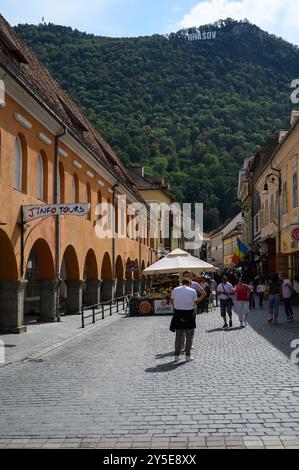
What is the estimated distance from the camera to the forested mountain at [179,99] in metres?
88.4

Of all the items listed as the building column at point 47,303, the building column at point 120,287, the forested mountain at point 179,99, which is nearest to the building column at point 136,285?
the building column at point 120,287

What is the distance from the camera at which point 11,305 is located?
55.2 feet

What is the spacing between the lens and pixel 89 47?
107 meters

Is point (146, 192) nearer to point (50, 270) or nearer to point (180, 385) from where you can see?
point (50, 270)

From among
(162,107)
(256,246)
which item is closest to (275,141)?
(256,246)

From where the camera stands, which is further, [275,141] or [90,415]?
[275,141]

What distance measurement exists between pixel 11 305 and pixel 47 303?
159 inches

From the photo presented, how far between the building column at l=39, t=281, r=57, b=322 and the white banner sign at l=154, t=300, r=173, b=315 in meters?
6.67

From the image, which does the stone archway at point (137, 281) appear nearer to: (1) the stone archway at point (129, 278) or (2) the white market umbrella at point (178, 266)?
(1) the stone archway at point (129, 278)

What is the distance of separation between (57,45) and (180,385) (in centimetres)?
10229

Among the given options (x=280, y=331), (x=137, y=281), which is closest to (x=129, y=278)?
(x=137, y=281)

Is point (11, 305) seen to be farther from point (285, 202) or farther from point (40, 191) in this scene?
point (285, 202)

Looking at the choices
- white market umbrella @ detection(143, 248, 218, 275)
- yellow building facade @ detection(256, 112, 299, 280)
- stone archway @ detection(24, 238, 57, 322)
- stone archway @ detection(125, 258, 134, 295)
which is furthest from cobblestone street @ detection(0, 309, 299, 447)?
stone archway @ detection(125, 258, 134, 295)

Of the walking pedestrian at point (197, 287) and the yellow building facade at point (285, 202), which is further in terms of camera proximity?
the yellow building facade at point (285, 202)
